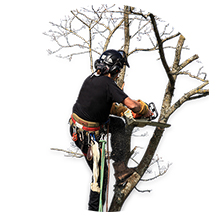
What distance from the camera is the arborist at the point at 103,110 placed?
519 centimetres

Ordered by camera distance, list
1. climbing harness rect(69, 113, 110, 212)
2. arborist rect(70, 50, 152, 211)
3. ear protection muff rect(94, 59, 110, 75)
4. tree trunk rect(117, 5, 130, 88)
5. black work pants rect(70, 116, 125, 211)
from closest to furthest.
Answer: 1. arborist rect(70, 50, 152, 211)
2. ear protection muff rect(94, 59, 110, 75)
3. climbing harness rect(69, 113, 110, 212)
4. black work pants rect(70, 116, 125, 211)
5. tree trunk rect(117, 5, 130, 88)

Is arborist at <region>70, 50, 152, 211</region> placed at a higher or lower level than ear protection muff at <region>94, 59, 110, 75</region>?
lower

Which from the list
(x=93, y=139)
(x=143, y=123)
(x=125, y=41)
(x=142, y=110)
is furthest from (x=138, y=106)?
(x=125, y=41)

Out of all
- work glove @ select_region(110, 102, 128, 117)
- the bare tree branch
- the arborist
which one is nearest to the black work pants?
the arborist

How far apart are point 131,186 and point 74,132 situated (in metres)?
1.15

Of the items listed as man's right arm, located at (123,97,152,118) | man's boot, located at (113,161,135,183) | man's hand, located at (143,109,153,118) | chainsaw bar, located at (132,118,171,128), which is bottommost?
man's boot, located at (113,161,135,183)

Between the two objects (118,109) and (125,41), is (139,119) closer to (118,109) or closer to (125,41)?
(118,109)

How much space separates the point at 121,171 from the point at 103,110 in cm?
100

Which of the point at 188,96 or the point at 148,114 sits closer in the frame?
the point at 148,114

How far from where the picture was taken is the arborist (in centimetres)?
519

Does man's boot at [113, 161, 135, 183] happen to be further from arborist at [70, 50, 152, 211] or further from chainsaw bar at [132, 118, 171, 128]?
chainsaw bar at [132, 118, 171, 128]

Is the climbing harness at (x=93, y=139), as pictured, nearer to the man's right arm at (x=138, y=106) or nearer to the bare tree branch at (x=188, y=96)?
the man's right arm at (x=138, y=106)

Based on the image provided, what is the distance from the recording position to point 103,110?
5.30 metres

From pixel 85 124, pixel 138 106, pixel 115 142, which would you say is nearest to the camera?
pixel 138 106
